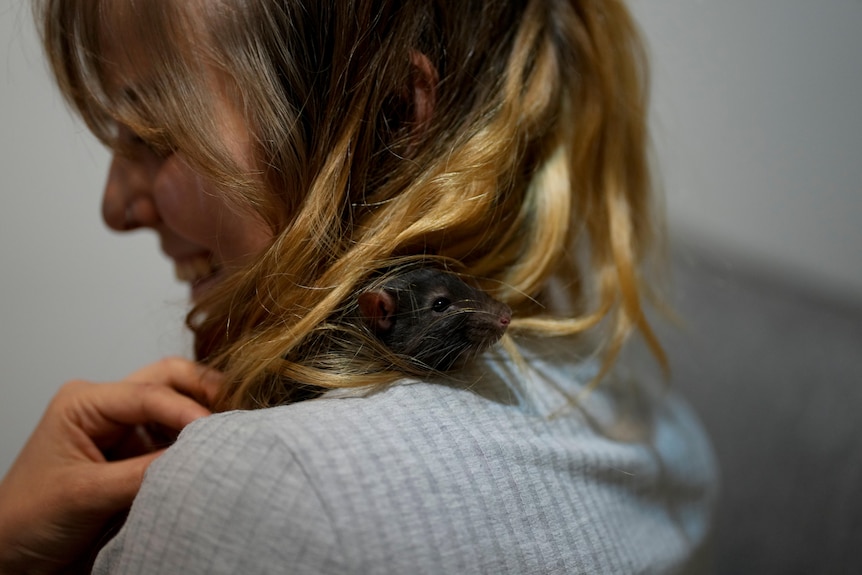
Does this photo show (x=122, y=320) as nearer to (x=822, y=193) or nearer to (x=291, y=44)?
(x=291, y=44)

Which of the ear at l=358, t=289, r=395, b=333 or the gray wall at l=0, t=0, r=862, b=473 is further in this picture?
the gray wall at l=0, t=0, r=862, b=473

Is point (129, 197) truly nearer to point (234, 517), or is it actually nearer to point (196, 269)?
point (196, 269)

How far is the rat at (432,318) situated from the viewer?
2.39 ft

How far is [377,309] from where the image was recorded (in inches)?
28.6

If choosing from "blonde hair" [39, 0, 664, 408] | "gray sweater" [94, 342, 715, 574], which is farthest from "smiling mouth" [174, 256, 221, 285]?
"gray sweater" [94, 342, 715, 574]

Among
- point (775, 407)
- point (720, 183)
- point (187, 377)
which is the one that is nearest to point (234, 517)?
point (187, 377)

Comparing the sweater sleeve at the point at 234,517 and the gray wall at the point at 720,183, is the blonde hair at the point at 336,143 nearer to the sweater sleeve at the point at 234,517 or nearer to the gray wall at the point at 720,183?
the sweater sleeve at the point at 234,517

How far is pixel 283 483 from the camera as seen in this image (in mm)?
533

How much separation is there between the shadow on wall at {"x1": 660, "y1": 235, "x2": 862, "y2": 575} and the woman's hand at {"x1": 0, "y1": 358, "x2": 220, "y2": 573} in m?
1.05

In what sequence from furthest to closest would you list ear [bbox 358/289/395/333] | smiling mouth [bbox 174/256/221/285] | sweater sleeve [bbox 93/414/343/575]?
smiling mouth [bbox 174/256/221/285] → ear [bbox 358/289/395/333] → sweater sleeve [bbox 93/414/343/575]

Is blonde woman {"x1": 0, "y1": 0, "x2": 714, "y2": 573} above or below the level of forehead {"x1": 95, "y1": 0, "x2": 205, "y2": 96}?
below

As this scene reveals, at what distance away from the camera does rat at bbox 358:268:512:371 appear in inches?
28.7

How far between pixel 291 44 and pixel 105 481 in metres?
0.49

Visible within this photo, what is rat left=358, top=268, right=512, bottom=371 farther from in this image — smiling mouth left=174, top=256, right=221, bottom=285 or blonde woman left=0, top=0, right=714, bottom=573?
smiling mouth left=174, top=256, right=221, bottom=285
